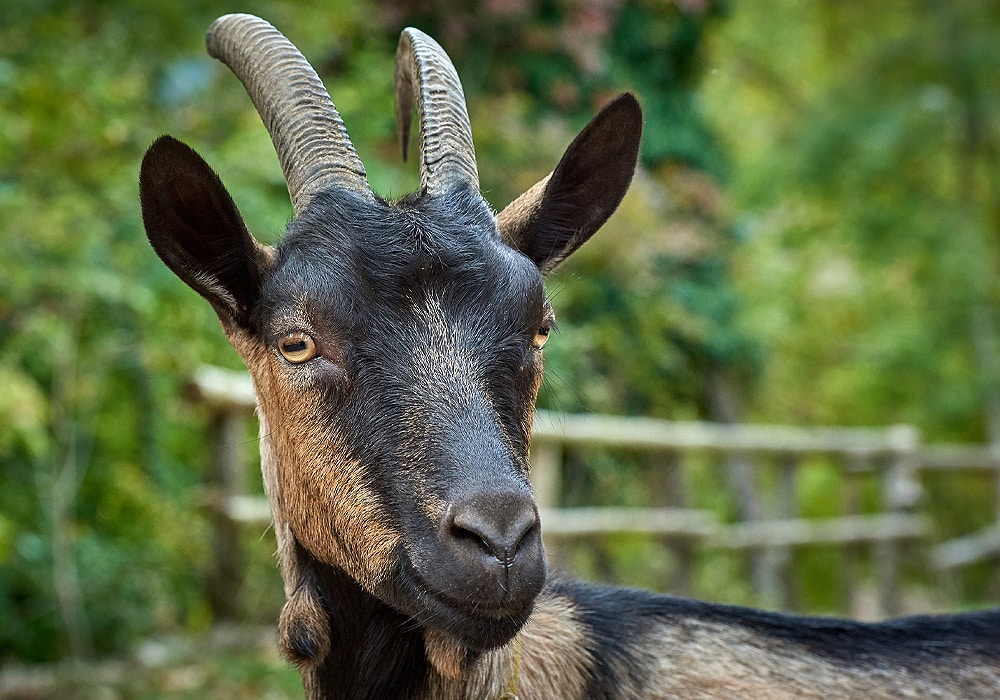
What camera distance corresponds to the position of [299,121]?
3404 mm

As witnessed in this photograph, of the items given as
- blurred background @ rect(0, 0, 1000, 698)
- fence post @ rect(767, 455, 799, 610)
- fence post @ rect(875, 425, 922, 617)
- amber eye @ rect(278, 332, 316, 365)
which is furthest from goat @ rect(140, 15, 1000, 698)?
fence post @ rect(875, 425, 922, 617)

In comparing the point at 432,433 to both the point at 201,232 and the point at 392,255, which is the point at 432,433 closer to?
the point at 392,255

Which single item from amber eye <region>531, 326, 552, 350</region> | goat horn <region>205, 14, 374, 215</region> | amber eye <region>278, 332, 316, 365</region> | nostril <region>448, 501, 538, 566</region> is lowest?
nostril <region>448, 501, 538, 566</region>

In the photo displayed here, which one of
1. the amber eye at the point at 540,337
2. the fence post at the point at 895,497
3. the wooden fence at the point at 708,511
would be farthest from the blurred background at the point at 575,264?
the fence post at the point at 895,497

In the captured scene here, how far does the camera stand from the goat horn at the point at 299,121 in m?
3.34

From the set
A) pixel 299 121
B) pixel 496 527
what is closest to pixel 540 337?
pixel 496 527

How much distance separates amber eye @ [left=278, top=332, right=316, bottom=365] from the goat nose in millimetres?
637

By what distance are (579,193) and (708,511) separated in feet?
30.4

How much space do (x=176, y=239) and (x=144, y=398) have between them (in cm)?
463

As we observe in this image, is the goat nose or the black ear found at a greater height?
the black ear

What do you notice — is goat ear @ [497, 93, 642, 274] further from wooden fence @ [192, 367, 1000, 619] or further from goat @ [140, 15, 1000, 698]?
wooden fence @ [192, 367, 1000, 619]

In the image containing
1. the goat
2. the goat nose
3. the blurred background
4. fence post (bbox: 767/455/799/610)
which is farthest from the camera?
fence post (bbox: 767/455/799/610)

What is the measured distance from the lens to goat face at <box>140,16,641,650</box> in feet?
8.68

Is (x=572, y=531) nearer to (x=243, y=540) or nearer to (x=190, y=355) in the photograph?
(x=243, y=540)
